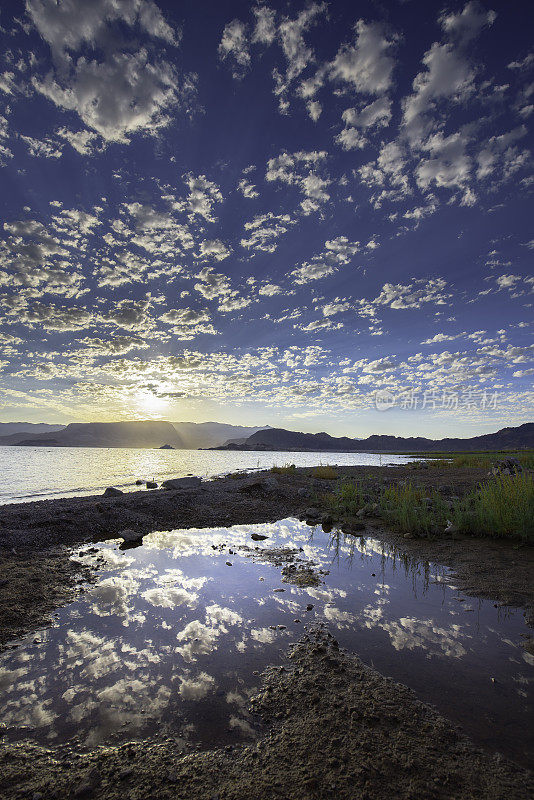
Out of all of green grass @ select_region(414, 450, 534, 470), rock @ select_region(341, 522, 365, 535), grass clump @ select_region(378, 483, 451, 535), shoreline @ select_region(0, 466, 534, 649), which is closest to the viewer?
shoreline @ select_region(0, 466, 534, 649)

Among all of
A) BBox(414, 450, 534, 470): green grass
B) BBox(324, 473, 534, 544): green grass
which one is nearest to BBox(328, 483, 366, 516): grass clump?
BBox(324, 473, 534, 544): green grass

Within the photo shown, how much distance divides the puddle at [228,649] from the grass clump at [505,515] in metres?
2.87

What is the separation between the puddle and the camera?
2912 millimetres

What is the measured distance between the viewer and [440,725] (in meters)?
2.81

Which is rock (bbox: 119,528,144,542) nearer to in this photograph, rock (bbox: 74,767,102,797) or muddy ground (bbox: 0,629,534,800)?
muddy ground (bbox: 0,629,534,800)

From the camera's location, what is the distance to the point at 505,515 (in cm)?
857

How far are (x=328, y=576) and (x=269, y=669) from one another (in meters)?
3.01

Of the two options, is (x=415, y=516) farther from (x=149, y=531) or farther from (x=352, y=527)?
(x=149, y=531)

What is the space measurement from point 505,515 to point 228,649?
800cm

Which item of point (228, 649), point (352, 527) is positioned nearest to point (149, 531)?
point (352, 527)

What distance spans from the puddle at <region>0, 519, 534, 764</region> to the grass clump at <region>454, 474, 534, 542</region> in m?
2.87

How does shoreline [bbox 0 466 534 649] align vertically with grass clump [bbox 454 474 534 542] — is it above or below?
below

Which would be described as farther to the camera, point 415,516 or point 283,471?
point 283,471

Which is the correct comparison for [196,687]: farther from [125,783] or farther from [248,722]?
[125,783]
